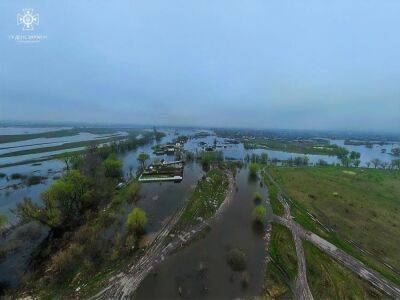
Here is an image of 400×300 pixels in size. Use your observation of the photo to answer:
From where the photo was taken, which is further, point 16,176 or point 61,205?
point 16,176

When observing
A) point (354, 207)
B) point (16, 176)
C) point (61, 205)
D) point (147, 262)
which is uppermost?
point (61, 205)

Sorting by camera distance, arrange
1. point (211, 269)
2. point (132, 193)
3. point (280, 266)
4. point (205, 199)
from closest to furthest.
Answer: point (211, 269)
point (280, 266)
point (205, 199)
point (132, 193)

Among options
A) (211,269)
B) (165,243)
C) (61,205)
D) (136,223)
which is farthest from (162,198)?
(211,269)

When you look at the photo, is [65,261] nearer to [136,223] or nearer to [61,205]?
[136,223]

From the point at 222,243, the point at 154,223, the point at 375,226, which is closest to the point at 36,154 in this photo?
the point at 154,223

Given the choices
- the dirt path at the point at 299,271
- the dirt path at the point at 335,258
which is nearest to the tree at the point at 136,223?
the dirt path at the point at 299,271

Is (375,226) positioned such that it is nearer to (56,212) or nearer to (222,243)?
(222,243)
